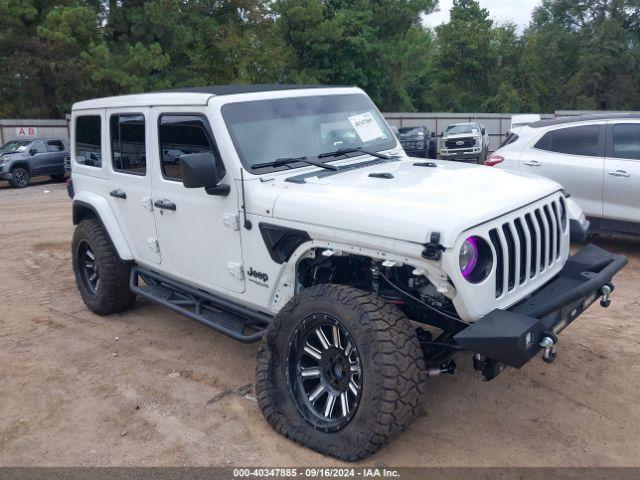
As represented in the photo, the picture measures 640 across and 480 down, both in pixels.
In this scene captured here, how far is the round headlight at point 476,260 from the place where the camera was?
3.32m

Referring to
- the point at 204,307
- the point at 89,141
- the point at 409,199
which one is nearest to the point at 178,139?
the point at 204,307

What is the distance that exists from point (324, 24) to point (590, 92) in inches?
933

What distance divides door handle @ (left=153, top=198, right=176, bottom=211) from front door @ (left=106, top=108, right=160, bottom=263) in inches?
6.1

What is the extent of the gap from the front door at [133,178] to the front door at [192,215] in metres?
0.15

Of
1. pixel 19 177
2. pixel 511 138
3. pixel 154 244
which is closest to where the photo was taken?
pixel 154 244

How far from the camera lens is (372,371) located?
3303 millimetres

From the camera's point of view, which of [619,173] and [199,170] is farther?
[619,173]

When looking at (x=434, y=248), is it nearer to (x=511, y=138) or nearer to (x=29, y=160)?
(x=511, y=138)

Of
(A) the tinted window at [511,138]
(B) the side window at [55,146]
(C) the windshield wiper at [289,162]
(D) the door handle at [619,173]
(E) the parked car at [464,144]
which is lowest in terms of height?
(E) the parked car at [464,144]

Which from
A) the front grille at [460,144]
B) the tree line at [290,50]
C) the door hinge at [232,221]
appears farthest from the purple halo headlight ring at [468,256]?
the front grille at [460,144]

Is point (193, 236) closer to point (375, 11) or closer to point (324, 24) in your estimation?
point (324, 24)

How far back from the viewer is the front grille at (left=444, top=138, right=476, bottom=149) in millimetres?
24844

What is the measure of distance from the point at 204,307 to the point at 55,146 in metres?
17.8

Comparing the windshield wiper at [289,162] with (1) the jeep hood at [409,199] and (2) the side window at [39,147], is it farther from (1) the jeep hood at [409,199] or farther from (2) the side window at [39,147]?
(2) the side window at [39,147]
